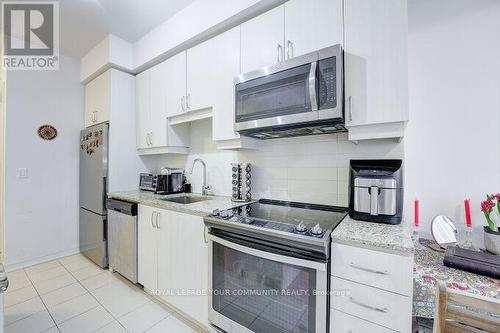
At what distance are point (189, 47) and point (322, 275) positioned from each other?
Answer: 2234mm

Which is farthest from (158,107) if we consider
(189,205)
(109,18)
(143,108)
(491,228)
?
(491,228)

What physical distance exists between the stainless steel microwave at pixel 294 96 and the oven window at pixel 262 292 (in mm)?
834

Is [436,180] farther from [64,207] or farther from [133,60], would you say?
[64,207]

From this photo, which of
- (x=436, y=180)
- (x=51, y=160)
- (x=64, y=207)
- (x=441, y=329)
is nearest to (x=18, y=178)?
(x=51, y=160)

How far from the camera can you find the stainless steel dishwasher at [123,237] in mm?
2068

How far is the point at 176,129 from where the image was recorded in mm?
2447

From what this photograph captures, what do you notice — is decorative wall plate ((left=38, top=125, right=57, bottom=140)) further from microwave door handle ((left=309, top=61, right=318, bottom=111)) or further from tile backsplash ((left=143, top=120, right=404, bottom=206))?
microwave door handle ((left=309, top=61, right=318, bottom=111))

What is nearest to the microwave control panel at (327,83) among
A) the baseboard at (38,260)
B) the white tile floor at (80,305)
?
the white tile floor at (80,305)

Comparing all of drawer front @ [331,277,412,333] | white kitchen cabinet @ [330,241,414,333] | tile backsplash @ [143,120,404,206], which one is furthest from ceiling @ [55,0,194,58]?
drawer front @ [331,277,412,333]

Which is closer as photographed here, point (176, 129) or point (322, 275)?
point (322, 275)

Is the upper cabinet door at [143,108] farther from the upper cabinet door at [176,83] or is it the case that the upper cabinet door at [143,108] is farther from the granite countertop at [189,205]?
the granite countertop at [189,205]

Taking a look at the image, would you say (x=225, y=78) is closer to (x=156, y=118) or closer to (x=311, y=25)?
(x=311, y=25)

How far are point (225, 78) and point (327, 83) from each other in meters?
0.89

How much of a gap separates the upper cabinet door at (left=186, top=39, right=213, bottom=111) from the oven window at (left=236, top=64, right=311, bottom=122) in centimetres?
42
